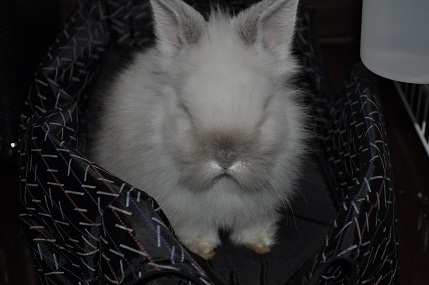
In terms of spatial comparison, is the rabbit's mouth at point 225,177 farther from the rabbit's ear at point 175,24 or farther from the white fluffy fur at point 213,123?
the rabbit's ear at point 175,24

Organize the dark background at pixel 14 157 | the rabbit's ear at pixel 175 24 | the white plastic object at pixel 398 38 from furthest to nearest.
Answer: the dark background at pixel 14 157 < the white plastic object at pixel 398 38 < the rabbit's ear at pixel 175 24

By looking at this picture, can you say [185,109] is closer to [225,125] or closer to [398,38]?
[225,125]

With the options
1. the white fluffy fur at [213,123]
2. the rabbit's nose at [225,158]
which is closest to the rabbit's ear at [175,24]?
the white fluffy fur at [213,123]

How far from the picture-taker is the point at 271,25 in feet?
4.30

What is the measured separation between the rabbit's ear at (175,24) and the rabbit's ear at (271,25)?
0.08 metres

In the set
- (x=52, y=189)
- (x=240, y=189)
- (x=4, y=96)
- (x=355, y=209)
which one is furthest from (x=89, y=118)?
(x=355, y=209)

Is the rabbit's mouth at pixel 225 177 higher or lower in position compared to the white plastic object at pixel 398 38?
lower

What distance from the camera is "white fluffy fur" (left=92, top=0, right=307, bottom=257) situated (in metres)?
1.18

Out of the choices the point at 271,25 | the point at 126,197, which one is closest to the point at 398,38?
the point at 271,25

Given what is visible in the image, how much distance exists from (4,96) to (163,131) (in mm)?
621

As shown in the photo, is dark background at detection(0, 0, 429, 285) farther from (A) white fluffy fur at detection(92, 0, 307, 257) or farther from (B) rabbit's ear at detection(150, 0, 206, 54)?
(B) rabbit's ear at detection(150, 0, 206, 54)

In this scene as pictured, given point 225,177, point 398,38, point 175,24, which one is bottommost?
point 225,177

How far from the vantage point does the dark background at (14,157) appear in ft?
5.34

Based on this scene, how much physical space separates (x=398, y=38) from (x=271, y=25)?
0.97 ft
